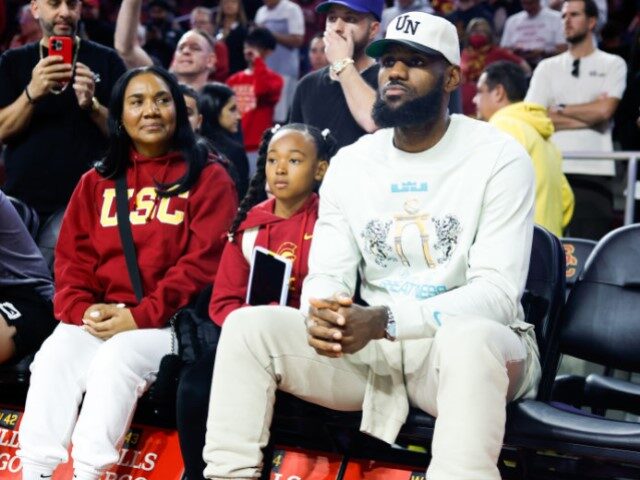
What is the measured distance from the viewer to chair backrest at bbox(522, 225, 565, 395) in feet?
12.3

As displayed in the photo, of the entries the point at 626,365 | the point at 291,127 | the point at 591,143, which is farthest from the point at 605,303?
the point at 591,143

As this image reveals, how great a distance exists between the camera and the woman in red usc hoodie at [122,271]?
3807mm

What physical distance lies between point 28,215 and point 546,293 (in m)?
2.49

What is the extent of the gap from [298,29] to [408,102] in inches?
263

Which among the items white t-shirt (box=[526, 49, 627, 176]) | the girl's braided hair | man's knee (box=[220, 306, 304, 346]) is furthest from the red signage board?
white t-shirt (box=[526, 49, 627, 176])

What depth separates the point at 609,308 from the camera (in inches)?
150

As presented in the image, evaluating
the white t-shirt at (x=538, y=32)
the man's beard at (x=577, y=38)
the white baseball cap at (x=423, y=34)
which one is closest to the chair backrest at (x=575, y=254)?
the white baseball cap at (x=423, y=34)

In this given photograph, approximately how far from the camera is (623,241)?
3877 mm

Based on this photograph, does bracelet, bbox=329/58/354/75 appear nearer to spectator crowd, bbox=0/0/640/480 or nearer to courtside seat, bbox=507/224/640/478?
spectator crowd, bbox=0/0/640/480

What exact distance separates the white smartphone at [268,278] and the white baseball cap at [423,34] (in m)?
0.84

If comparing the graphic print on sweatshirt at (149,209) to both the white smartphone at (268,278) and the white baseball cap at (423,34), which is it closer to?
the white smartphone at (268,278)

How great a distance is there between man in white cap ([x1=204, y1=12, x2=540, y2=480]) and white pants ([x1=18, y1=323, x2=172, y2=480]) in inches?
24.7

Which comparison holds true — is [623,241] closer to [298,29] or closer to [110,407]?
[110,407]

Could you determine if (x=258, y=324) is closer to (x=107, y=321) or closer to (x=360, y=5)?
(x=107, y=321)
